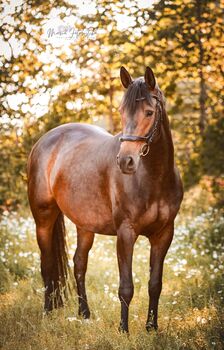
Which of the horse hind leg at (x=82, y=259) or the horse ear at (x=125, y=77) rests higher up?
the horse ear at (x=125, y=77)

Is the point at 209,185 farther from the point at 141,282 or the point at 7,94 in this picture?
the point at 7,94

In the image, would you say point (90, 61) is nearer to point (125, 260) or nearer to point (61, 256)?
point (61, 256)

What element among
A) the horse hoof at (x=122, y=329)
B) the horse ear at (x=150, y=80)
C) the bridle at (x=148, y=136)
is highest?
the horse ear at (x=150, y=80)

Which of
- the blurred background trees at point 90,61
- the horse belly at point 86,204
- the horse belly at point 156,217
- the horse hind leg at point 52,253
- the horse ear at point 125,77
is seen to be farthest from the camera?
the blurred background trees at point 90,61

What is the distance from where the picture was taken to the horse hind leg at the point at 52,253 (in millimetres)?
5164

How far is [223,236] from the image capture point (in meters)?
6.81

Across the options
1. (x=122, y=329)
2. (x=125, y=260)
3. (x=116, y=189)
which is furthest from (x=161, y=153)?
(x=122, y=329)

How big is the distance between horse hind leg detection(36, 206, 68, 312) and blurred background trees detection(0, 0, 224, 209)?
185 centimetres

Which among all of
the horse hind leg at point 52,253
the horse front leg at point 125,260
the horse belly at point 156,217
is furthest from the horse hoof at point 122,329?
the horse hind leg at point 52,253

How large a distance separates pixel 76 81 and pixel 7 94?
118 cm

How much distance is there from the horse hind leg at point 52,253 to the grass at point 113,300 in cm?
23

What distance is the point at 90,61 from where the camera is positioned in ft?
22.8

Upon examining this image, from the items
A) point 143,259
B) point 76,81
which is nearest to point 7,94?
point 76,81

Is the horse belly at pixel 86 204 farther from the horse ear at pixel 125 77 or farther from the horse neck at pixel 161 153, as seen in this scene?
the horse ear at pixel 125 77
